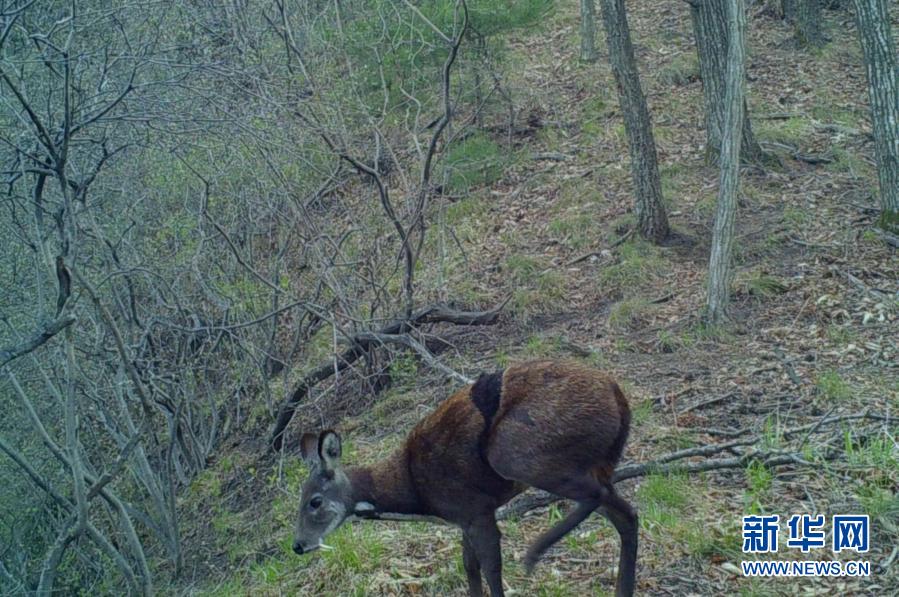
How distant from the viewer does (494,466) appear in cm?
566

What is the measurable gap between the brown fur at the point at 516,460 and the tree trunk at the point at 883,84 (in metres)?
7.13

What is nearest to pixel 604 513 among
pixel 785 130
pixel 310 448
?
pixel 310 448

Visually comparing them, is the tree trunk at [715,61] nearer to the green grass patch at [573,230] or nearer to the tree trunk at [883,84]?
the tree trunk at [883,84]

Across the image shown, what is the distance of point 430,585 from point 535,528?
0.94 m

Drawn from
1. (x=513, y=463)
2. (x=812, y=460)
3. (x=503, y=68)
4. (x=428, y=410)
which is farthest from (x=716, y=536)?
(x=503, y=68)

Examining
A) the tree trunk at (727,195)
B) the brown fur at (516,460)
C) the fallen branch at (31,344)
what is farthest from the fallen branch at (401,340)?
the fallen branch at (31,344)

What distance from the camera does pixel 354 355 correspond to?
11.4 metres

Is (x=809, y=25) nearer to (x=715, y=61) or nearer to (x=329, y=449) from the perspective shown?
(x=715, y=61)

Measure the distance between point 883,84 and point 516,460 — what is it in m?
8.08

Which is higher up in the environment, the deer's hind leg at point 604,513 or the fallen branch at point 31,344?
the fallen branch at point 31,344

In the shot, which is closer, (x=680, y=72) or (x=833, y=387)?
(x=833, y=387)

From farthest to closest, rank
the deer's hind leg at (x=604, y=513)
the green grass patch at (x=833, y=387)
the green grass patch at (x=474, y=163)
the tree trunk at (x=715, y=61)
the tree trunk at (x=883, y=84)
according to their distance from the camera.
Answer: the green grass patch at (x=474, y=163) → the tree trunk at (x=715, y=61) → the tree trunk at (x=883, y=84) → the green grass patch at (x=833, y=387) → the deer's hind leg at (x=604, y=513)

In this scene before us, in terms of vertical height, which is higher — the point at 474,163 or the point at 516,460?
the point at 474,163

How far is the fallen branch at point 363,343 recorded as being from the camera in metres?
10.6
